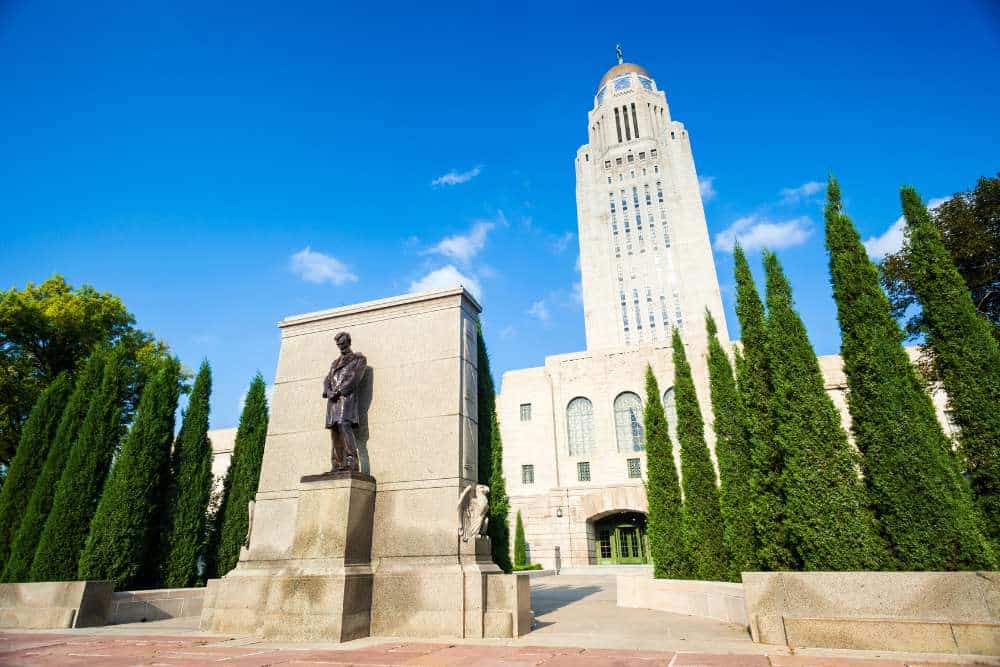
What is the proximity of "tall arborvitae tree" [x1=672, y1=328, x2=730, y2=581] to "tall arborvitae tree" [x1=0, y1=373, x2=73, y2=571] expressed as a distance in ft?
54.6

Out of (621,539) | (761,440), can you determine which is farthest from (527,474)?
(761,440)

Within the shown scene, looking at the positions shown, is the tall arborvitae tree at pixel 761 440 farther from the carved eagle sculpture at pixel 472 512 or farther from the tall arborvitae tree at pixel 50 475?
the tall arborvitae tree at pixel 50 475

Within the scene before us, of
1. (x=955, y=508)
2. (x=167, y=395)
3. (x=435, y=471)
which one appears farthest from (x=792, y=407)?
(x=167, y=395)

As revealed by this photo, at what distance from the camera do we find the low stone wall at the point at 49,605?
9.02m

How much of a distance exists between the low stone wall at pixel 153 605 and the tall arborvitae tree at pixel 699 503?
449 inches

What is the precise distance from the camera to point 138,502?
12281mm

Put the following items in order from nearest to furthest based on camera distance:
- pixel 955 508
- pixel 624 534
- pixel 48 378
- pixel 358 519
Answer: pixel 955 508 < pixel 358 519 < pixel 48 378 < pixel 624 534

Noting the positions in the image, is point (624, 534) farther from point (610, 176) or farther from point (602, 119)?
point (602, 119)

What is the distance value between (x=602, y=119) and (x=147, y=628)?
5976 centimetres

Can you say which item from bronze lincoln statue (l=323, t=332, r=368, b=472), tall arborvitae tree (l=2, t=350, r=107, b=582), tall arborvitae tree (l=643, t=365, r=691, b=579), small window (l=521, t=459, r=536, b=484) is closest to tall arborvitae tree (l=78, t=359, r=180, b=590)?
tall arborvitae tree (l=2, t=350, r=107, b=582)

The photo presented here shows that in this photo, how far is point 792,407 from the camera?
7.91 m

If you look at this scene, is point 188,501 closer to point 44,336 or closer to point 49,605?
point 49,605

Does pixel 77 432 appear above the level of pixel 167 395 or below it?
below

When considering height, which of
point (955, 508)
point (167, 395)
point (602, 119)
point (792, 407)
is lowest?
point (955, 508)
